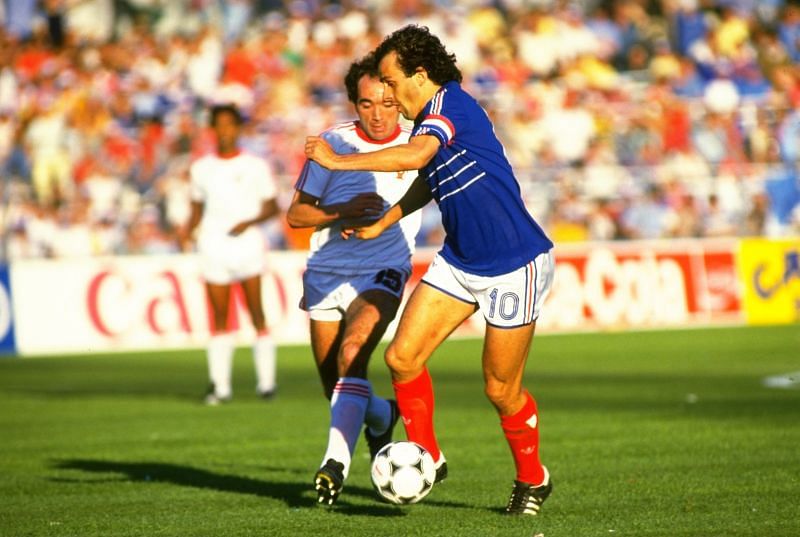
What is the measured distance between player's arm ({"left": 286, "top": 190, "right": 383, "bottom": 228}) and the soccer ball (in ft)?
5.30

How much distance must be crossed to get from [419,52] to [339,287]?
1997 mm

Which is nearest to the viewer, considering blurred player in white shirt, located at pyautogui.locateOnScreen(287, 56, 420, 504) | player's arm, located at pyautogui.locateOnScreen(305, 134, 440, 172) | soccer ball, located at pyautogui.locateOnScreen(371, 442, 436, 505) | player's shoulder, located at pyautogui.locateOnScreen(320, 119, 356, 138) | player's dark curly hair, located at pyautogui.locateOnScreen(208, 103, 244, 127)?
player's arm, located at pyautogui.locateOnScreen(305, 134, 440, 172)

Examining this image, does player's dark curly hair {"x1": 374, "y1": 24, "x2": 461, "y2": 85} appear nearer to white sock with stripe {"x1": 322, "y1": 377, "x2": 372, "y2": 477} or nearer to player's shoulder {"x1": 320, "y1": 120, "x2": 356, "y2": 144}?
player's shoulder {"x1": 320, "y1": 120, "x2": 356, "y2": 144}

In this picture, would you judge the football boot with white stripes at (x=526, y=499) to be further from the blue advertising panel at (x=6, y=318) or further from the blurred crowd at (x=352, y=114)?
the blurred crowd at (x=352, y=114)

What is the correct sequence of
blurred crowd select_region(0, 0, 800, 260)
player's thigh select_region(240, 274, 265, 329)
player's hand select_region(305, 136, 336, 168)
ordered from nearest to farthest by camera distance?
player's hand select_region(305, 136, 336, 168) → player's thigh select_region(240, 274, 265, 329) → blurred crowd select_region(0, 0, 800, 260)

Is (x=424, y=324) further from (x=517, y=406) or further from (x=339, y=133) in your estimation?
(x=339, y=133)

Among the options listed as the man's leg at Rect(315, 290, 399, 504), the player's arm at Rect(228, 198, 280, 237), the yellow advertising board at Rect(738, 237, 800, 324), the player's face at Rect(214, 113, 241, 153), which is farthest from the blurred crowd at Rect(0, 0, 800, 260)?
the man's leg at Rect(315, 290, 399, 504)

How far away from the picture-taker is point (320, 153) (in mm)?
7277

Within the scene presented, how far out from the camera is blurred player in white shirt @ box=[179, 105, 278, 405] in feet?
49.6

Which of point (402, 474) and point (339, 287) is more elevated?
point (339, 287)

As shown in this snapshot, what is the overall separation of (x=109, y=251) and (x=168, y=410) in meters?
8.81

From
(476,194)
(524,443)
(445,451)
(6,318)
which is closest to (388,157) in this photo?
(476,194)

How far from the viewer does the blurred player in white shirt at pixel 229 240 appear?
49.6 feet

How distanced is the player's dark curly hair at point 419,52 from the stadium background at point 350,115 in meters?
15.2
